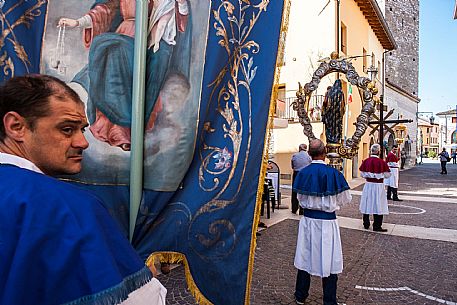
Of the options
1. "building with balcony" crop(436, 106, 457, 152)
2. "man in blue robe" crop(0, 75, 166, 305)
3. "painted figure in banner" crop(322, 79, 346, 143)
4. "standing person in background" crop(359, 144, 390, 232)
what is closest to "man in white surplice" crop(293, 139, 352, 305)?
"painted figure in banner" crop(322, 79, 346, 143)

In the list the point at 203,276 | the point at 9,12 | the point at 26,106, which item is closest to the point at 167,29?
the point at 9,12

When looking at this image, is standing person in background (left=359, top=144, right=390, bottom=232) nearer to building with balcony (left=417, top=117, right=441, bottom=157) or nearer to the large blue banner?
the large blue banner

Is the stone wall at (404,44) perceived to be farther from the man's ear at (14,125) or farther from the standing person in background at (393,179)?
the man's ear at (14,125)

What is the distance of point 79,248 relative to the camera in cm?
79

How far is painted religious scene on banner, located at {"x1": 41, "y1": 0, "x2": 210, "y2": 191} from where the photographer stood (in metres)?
1.75

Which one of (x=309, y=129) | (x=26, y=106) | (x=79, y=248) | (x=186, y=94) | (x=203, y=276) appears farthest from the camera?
(x=309, y=129)

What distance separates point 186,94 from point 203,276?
91cm

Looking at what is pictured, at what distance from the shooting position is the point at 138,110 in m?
1.70

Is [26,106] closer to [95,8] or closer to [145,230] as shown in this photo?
[145,230]

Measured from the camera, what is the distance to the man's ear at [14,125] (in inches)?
38.0

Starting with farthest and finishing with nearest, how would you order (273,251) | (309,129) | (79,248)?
(273,251), (309,129), (79,248)

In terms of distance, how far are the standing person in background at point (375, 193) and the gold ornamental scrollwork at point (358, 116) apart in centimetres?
301

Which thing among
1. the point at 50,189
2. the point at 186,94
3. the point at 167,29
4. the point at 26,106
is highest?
the point at 167,29

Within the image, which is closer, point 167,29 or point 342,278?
point 167,29
